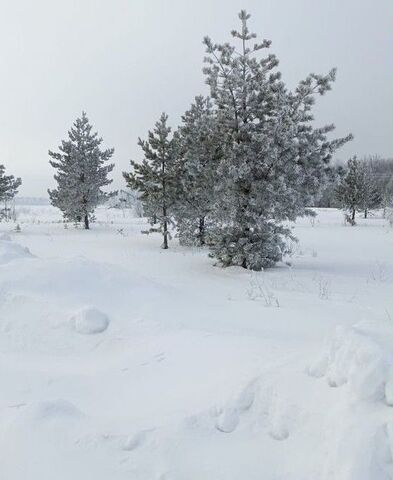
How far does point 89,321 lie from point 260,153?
8.43m

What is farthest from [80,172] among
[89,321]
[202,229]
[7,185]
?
[89,321]

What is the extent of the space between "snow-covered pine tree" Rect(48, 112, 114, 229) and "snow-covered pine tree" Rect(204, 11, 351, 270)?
17488 mm

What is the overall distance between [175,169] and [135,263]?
269 inches

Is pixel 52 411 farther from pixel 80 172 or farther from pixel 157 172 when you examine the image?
pixel 80 172

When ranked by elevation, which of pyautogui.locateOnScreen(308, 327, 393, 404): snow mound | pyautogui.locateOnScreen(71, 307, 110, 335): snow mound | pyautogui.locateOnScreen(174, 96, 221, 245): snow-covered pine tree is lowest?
pyautogui.locateOnScreen(71, 307, 110, 335): snow mound

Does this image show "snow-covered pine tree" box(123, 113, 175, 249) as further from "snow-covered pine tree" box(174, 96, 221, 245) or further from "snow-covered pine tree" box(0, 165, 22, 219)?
"snow-covered pine tree" box(0, 165, 22, 219)

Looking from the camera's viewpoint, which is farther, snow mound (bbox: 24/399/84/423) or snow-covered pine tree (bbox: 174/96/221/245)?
snow-covered pine tree (bbox: 174/96/221/245)

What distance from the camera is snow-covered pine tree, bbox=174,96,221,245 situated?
42.5ft

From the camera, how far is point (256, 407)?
10.9 ft

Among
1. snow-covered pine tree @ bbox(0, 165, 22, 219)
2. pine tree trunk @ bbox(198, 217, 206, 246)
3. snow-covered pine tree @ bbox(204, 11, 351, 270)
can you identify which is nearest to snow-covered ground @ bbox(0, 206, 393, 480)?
snow-covered pine tree @ bbox(204, 11, 351, 270)

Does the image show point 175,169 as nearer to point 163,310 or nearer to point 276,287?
point 276,287

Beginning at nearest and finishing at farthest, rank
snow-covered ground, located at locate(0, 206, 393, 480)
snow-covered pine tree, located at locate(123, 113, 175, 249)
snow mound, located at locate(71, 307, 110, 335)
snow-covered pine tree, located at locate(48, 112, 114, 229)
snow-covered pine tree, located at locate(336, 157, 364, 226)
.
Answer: snow-covered ground, located at locate(0, 206, 393, 480) → snow mound, located at locate(71, 307, 110, 335) → snow-covered pine tree, located at locate(123, 113, 175, 249) → snow-covered pine tree, located at locate(48, 112, 114, 229) → snow-covered pine tree, located at locate(336, 157, 364, 226)

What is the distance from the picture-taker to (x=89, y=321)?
214 inches

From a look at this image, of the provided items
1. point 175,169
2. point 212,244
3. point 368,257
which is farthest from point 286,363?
point 175,169
